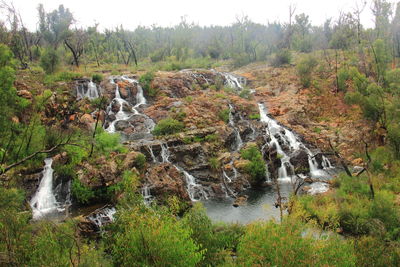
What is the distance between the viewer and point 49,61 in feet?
133

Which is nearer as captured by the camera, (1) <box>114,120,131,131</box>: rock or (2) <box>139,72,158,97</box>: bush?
(1) <box>114,120,131,131</box>: rock

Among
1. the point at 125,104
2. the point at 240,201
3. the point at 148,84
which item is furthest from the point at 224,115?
the point at 240,201

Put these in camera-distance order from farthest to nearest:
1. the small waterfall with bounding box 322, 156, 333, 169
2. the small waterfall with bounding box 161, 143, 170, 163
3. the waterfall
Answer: the small waterfall with bounding box 322, 156, 333, 169 < the waterfall < the small waterfall with bounding box 161, 143, 170, 163

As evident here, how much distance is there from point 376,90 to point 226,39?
5676 centimetres

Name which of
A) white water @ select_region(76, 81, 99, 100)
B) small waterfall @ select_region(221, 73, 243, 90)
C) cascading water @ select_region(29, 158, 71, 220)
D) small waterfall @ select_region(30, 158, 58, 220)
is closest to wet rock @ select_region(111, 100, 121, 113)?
white water @ select_region(76, 81, 99, 100)

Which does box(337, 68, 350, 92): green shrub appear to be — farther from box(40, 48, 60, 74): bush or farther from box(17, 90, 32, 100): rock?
box(40, 48, 60, 74): bush

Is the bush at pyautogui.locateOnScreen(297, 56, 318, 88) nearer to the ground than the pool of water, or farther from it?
farther from it

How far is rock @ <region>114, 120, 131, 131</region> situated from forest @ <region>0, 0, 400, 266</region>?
19 centimetres

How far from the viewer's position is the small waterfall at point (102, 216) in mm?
18750

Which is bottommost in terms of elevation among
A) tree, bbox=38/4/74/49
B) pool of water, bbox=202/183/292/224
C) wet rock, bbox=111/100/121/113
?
pool of water, bbox=202/183/292/224

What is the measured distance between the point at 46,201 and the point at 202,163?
12469 millimetres

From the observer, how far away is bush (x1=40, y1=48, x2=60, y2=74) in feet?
132

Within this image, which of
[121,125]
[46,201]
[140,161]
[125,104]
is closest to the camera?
[46,201]

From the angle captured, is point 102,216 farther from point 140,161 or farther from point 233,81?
point 233,81
